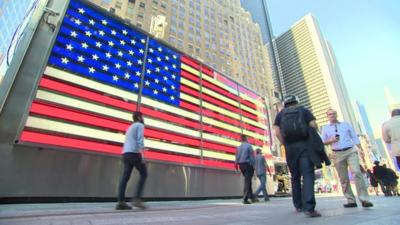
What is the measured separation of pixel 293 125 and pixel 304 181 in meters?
0.65

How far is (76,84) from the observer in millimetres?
5281

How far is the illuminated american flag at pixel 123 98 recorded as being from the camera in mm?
4871

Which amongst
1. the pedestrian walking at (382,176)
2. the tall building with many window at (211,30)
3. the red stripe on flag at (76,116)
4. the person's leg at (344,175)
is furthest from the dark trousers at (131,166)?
the tall building with many window at (211,30)

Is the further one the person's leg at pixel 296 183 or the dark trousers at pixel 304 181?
the person's leg at pixel 296 183

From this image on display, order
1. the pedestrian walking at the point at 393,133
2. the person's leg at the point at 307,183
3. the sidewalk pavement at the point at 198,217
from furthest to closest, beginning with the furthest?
the pedestrian walking at the point at 393,133
the person's leg at the point at 307,183
the sidewalk pavement at the point at 198,217

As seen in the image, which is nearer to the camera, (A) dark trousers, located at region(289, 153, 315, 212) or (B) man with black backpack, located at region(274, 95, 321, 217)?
(A) dark trousers, located at region(289, 153, 315, 212)

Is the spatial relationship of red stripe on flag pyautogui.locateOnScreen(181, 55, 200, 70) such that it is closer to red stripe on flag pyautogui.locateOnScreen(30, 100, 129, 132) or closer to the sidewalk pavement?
red stripe on flag pyautogui.locateOnScreen(30, 100, 129, 132)

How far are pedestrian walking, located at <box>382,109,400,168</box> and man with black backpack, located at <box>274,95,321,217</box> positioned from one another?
1730 mm

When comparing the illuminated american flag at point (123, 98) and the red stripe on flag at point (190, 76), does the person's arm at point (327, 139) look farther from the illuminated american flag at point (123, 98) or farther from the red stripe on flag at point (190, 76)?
the red stripe on flag at point (190, 76)

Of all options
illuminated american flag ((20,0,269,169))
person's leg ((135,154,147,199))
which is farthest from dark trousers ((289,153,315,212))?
illuminated american flag ((20,0,269,169))

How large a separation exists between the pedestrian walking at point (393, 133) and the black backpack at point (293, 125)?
72.5 inches

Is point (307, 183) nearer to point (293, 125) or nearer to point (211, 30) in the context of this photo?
point (293, 125)

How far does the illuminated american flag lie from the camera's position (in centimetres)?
487

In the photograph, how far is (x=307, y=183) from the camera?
7.98ft
